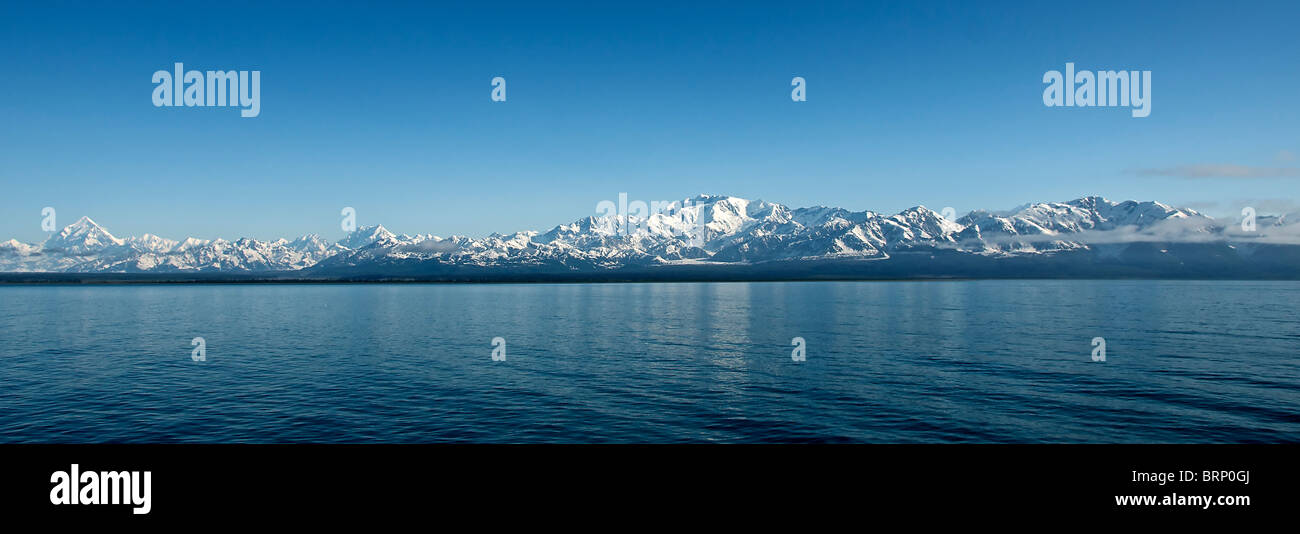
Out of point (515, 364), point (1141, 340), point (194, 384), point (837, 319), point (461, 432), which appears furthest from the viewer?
point (837, 319)

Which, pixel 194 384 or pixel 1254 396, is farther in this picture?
pixel 194 384

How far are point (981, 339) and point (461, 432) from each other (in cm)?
7759
